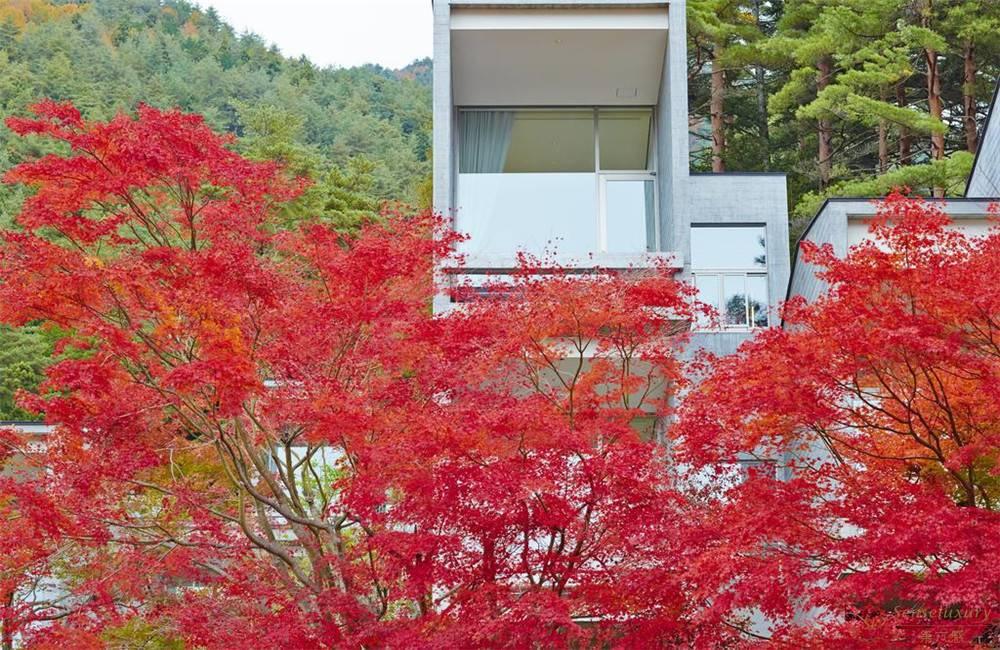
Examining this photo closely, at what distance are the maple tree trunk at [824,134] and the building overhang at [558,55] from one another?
11.2m

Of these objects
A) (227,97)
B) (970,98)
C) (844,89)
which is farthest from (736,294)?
(227,97)

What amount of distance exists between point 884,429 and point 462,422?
3762 mm

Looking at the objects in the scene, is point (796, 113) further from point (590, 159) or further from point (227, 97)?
point (227, 97)

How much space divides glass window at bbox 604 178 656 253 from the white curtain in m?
1.79

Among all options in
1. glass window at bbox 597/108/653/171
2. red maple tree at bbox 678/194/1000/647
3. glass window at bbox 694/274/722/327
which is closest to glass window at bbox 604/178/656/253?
glass window at bbox 597/108/653/171

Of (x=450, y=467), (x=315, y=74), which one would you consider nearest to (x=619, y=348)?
→ (x=450, y=467)

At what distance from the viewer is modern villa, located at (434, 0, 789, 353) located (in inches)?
700

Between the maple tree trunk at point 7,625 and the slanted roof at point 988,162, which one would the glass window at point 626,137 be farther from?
the maple tree trunk at point 7,625

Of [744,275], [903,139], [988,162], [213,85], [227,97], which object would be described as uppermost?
[213,85]

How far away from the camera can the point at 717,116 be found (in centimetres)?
3145

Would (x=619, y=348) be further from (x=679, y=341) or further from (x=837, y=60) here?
(x=837, y=60)

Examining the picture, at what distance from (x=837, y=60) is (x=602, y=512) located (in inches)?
821

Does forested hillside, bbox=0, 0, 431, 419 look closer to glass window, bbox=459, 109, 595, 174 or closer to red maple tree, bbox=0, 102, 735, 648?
glass window, bbox=459, 109, 595, 174

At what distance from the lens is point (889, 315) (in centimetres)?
1023
